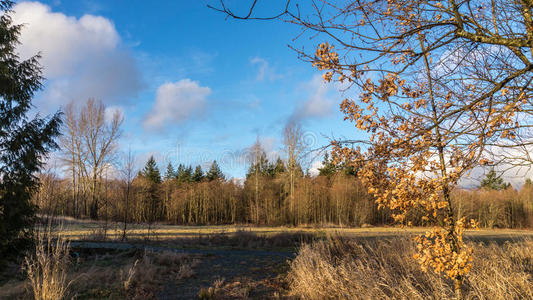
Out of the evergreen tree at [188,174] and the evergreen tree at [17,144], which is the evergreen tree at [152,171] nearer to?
the evergreen tree at [188,174]

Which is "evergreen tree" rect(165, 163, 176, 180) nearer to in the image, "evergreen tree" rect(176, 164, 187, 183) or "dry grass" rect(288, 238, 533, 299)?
"evergreen tree" rect(176, 164, 187, 183)

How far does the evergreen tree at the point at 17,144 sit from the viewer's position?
26.7 feet

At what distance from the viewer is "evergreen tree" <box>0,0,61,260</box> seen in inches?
320

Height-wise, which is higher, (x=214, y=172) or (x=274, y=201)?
(x=214, y=172)

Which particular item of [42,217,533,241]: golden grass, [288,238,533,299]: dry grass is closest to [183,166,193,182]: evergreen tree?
[42,217,533,241]: golden grass

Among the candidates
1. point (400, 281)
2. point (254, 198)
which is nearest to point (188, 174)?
point (254, 198)

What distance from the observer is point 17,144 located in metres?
8.68

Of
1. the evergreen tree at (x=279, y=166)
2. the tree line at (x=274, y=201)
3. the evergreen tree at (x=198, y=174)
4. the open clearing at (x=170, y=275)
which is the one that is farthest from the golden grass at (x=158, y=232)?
the evergreen tree at (x=198, y=174)

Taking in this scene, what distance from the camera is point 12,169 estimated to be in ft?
27.9

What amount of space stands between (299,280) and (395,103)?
15.0 ft

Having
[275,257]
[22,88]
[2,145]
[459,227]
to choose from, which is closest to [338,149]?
[459,227]

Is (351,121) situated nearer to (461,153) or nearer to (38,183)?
(461,153)

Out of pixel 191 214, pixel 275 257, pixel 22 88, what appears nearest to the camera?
pixel 22 88

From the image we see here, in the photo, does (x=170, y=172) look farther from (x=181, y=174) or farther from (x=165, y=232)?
(x=165, y=232)
